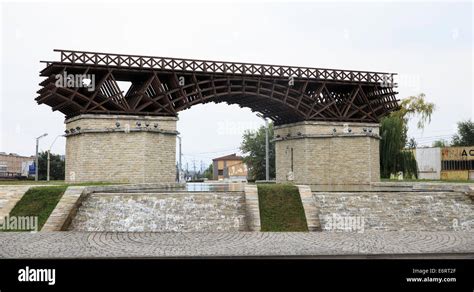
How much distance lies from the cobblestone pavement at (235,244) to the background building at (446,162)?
38178mm

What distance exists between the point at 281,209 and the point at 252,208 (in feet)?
4.44

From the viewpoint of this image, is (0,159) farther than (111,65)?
Yes

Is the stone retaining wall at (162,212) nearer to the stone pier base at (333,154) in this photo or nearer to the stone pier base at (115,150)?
the stone pier base at (115,150)

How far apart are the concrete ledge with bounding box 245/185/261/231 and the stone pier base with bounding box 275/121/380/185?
63.1 ft

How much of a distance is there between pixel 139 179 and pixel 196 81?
886 centimetres

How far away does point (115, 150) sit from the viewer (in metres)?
33.5

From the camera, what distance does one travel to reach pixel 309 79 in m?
39.9

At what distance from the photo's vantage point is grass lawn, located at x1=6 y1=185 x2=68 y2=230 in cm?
1964

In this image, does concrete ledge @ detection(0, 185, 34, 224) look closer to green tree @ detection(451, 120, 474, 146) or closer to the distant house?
→ green tree @ detection(451, 120, 474, 146)

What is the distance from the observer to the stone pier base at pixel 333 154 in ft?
132

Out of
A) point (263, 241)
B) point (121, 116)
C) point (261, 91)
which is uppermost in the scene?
point (261, 91)

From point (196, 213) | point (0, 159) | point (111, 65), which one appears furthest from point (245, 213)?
point (0, 159)
